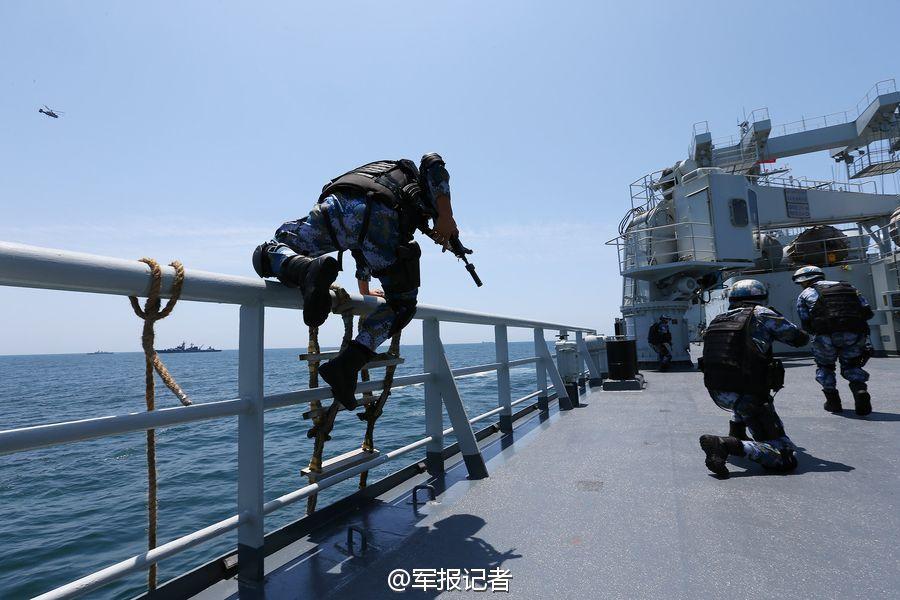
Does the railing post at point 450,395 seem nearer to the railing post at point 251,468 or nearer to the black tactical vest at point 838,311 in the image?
the railing post at point 251,468

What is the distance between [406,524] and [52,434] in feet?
5.46

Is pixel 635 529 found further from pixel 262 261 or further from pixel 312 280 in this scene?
pixel 262 261

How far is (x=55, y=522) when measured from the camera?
5.45 meters

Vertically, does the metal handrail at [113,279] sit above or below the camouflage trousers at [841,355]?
above

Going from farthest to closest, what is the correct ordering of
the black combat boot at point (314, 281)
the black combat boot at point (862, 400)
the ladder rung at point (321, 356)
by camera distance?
the black combat boot at point (862, 400) < the ladder rung at point (321, 356) < the black combat boot at point (314, 281)

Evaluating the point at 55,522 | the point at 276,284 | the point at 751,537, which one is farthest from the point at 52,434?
the point at 55,522

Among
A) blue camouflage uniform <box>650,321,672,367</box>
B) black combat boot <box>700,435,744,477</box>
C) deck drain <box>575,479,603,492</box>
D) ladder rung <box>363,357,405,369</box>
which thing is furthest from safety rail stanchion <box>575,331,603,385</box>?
ladder rung <box>363,357,405,369</box>

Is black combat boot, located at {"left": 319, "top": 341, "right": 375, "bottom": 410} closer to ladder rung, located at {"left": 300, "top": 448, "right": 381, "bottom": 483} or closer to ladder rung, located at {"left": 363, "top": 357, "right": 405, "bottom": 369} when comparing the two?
ladder rung, located at {"left": 363, "top": 357, "right": 405, "bottom": 369}

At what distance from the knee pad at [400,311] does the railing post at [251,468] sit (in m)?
0.62

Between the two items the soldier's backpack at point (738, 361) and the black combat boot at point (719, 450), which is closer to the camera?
the black combat boot at point (719, 450)

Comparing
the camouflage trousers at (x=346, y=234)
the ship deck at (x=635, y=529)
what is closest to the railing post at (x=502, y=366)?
the ship deck at (x=635, y=529)

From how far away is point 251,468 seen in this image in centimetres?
179

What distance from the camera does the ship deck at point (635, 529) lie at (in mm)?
1718

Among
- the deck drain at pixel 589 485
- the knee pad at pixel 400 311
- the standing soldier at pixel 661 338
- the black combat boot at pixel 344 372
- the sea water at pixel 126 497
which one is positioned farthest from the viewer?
the standing soldier at pixel 661 338
